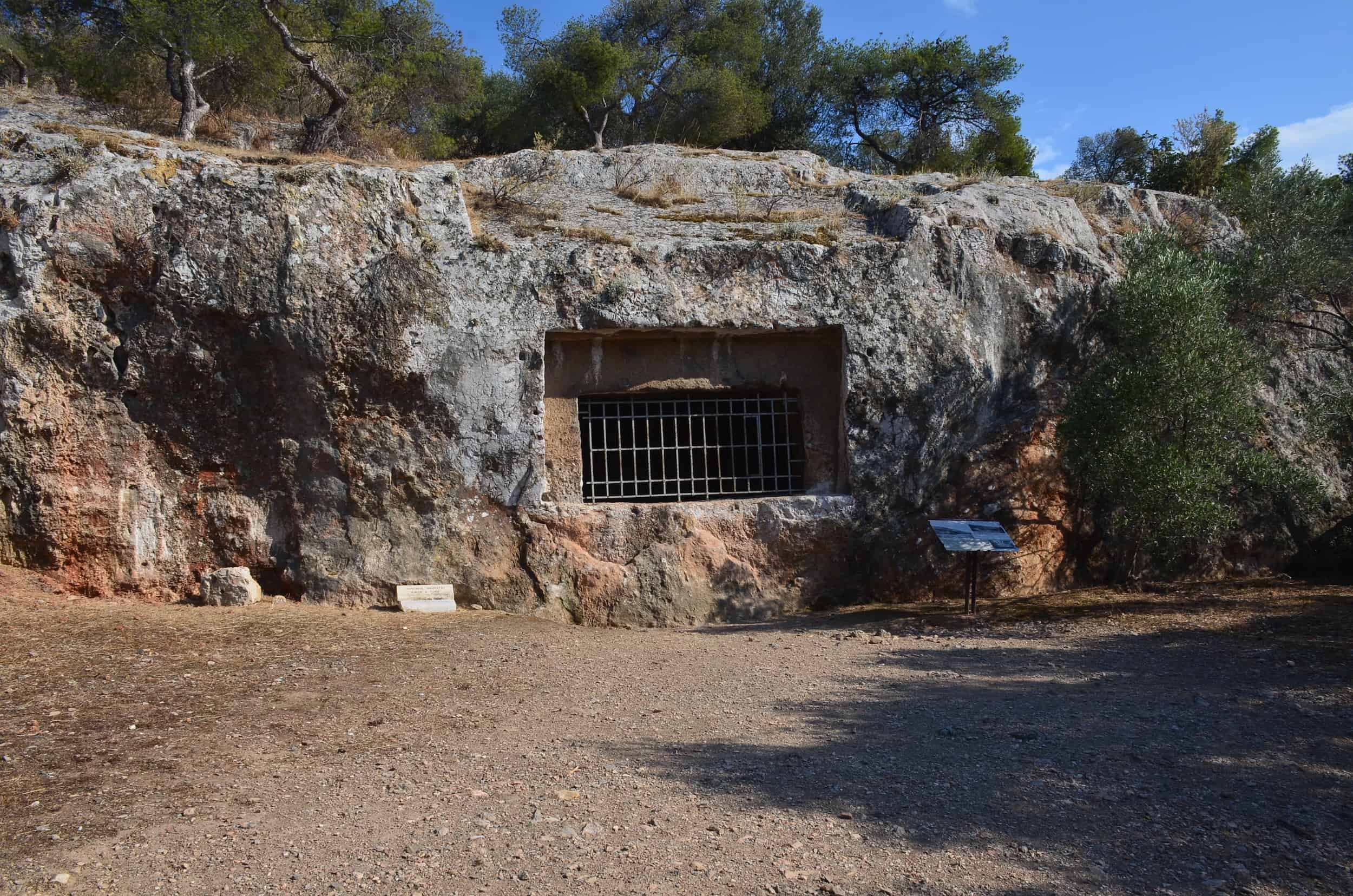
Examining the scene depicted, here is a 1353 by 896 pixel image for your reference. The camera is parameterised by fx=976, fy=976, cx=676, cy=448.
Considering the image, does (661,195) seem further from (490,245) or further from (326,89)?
(326,89)

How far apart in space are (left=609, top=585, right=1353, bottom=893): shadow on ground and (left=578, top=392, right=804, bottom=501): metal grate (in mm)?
2750

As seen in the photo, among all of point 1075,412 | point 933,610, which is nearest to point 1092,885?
point 933,610

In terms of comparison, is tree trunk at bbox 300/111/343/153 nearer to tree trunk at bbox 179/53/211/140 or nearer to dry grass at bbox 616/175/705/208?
tree trunk at bbox 179/53/211/140

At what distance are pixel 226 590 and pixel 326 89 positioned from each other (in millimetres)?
7830

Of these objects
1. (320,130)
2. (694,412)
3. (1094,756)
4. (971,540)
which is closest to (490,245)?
(694,412)

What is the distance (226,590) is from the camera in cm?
771

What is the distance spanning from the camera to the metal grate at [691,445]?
912 centimetres

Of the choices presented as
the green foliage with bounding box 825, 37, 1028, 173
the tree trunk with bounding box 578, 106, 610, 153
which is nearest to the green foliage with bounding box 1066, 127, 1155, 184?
the green foliage with bounding box 825, 37, 1028, 173

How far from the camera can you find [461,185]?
1000 centimetres

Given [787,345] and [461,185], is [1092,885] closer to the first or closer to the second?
[787,345]

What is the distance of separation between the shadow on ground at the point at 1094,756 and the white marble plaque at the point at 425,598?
3.25 meters

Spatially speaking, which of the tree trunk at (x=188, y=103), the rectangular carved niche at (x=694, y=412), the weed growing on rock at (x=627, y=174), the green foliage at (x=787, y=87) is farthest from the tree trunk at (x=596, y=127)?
the rectangular carved niche at (x=694, y=412)

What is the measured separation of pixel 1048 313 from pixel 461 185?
237 inches

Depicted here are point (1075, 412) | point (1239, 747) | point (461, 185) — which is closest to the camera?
point (1239, 747)
